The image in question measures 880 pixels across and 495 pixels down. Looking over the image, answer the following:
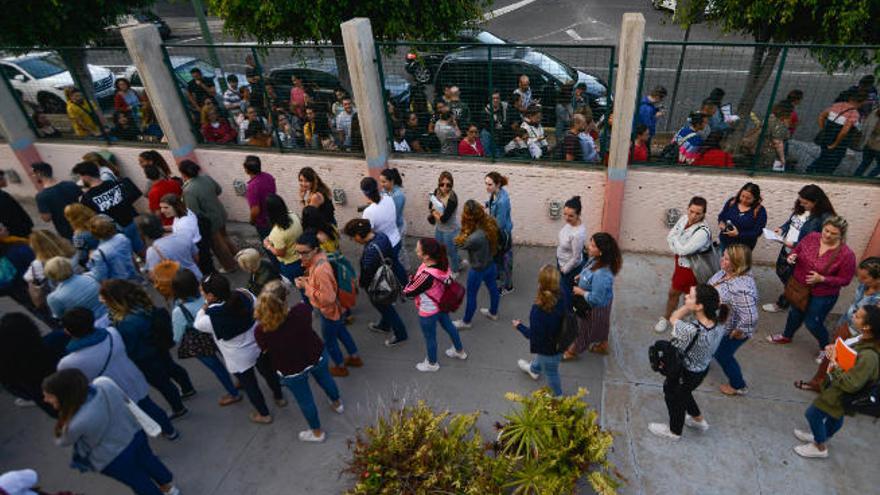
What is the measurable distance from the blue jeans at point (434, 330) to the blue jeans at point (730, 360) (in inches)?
94.5

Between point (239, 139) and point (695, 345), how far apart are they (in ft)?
22.7

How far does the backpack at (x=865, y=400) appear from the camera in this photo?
12.5ft

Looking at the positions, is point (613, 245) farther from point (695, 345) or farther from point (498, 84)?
point (498, 84)

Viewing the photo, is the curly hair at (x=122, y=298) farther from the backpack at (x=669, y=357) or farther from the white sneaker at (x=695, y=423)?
the white sneaker at (x=695, y=423)

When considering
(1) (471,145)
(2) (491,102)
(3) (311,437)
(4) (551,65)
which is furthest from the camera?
(4) (551,65)

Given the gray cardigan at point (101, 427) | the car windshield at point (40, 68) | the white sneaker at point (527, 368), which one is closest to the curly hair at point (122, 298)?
the gray cardigan at point (101, 427)

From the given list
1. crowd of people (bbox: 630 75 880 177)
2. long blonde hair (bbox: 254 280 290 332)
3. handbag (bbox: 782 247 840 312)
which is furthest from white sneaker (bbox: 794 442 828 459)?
long blonde hair (bbox: 254 280 290 332)

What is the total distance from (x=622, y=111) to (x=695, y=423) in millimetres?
3396

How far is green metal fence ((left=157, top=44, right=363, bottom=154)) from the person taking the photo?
7637 millimetres

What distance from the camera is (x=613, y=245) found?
463 cm

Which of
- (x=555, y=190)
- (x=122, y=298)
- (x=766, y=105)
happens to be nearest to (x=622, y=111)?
(x=555, y=190)

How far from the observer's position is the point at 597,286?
4785 mm

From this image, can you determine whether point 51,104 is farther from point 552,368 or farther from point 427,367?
point 552,368

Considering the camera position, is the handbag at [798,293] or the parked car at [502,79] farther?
the parked car at [502,79]
